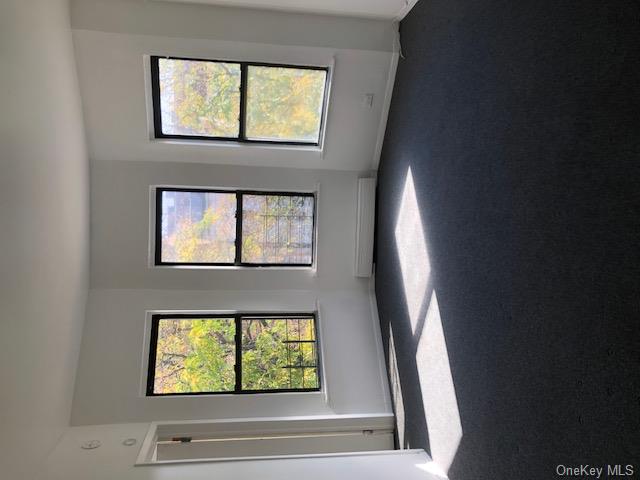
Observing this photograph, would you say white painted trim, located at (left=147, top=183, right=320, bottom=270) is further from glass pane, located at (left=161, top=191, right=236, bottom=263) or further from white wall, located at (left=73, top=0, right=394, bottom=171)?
white wall, located at (left=73, top=0, right=394, bottom=171)

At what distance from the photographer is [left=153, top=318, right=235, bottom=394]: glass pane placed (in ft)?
13.3

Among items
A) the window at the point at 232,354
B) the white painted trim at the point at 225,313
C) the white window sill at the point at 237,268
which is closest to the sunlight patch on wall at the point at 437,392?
the white painted trim at the point at 225,313

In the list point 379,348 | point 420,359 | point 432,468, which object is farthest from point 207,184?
point 432,468

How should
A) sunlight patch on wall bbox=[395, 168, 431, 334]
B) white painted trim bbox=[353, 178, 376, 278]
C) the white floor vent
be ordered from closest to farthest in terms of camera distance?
sunlight patch on wall bbox=[395, 168, 431, 334] → the white floor vent → white painted trim bbox=[353, 178, 376, 278]

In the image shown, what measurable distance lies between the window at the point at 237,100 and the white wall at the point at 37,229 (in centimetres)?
69

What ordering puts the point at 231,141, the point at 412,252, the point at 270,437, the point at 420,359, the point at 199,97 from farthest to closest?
1. the point at 231,141
2. the point at 199,97
3. the point at 270,437
4. the point at 412,252
5. the point at 420,359

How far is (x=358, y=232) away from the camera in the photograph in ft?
14.9

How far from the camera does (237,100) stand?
4.19 metres

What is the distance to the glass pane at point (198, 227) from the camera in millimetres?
4418

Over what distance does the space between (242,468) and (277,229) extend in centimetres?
216

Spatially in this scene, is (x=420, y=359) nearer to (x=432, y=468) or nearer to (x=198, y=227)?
(x=432, y=468)

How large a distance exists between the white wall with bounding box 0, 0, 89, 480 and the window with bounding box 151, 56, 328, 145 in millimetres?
689

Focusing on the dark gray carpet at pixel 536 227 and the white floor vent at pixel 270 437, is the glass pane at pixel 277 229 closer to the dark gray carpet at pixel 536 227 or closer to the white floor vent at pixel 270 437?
the white floor vent at pixel 270 437

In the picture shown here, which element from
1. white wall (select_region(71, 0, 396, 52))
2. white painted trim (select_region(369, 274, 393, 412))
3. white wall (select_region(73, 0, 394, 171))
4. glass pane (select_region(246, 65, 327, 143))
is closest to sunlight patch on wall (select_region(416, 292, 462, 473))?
white painted trim (select_region(369, 274, 393, 412))
